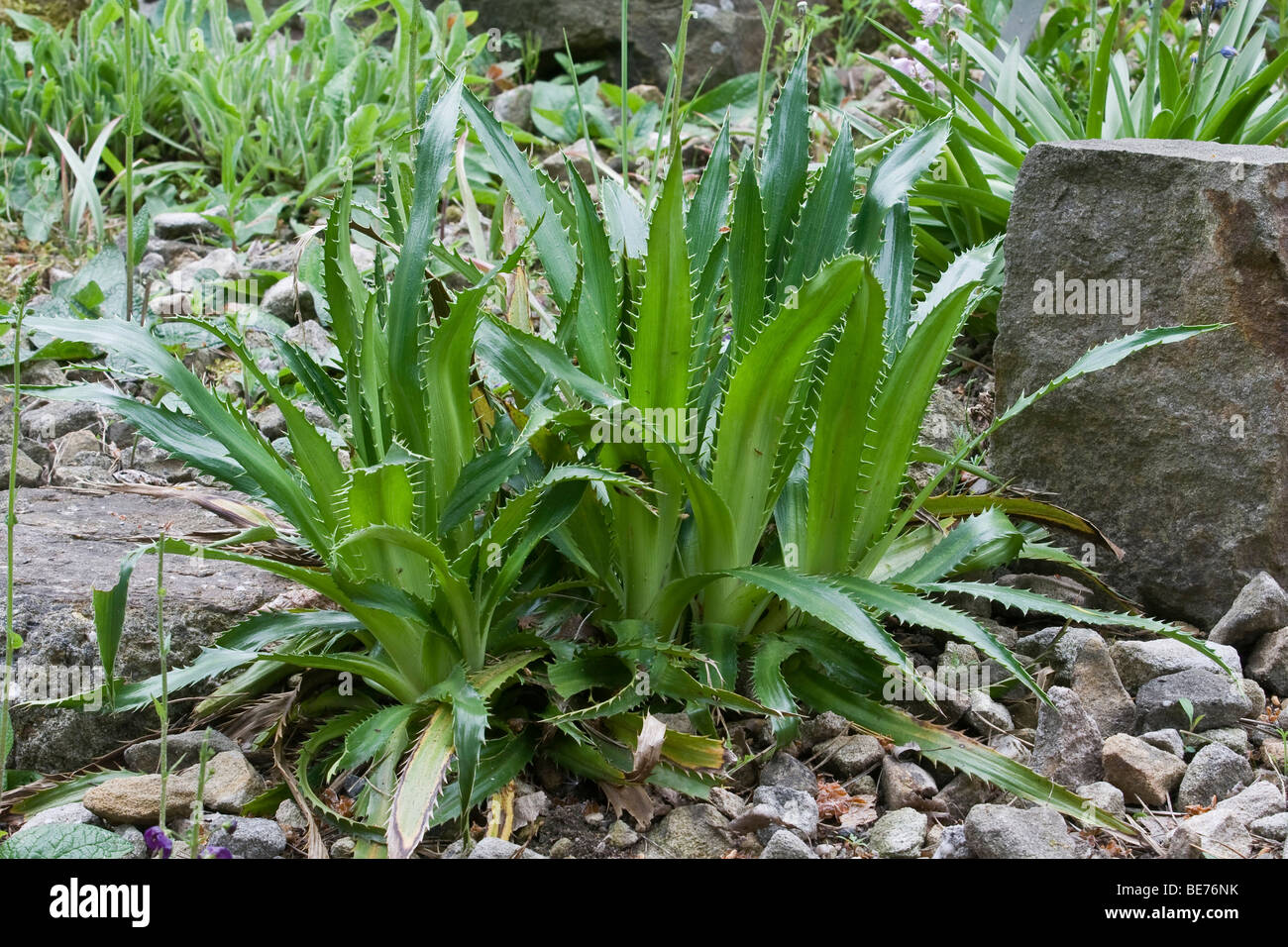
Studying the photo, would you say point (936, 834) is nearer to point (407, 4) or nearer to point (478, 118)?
point (478, 118)

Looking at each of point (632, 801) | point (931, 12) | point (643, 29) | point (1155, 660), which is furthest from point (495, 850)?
point (643, 29)

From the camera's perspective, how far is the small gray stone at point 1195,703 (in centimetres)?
200

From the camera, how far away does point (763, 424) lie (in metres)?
1.83

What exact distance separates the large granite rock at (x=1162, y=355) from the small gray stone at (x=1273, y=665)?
15 centimetres

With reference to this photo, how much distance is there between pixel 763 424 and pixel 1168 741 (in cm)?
82

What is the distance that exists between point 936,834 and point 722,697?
1.15ft

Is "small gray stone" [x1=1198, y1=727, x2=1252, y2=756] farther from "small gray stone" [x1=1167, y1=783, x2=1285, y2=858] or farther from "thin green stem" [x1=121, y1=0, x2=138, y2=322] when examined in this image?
"thin green stem" [x1=121, y1=0, x2=138, y2=322]

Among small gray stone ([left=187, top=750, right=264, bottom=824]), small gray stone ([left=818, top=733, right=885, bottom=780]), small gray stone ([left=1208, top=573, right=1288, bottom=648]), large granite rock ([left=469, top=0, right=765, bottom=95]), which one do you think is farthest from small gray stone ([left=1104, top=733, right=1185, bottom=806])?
large granite rock ([left=469, top=0, right=765, bottom=95])

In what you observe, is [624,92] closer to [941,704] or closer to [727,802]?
→ [941,704]

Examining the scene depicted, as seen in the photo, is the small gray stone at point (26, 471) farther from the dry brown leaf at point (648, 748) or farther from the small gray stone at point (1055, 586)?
the small gray stone at point (1055, 586)

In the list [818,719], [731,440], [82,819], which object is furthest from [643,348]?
[82,819]

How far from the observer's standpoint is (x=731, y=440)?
1841 millimetres

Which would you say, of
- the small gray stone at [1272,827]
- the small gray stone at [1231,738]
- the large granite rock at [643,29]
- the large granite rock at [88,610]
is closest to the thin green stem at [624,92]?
the large granite rock at [88,610]

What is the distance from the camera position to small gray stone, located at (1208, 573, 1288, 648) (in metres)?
2.19
